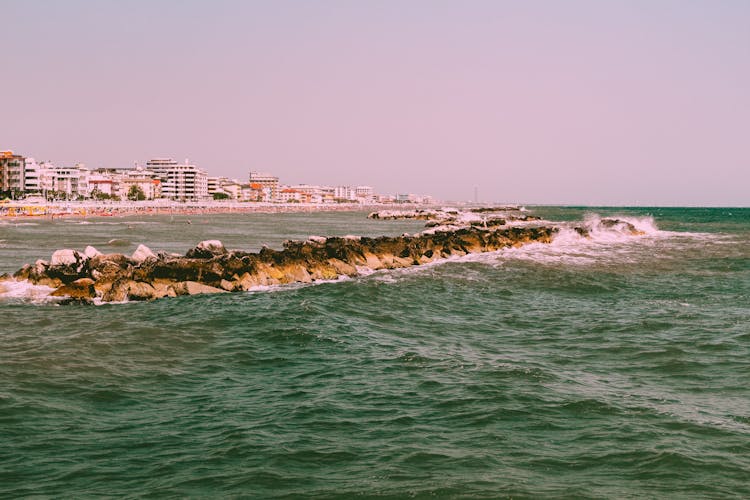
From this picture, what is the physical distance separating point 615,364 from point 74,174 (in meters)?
168

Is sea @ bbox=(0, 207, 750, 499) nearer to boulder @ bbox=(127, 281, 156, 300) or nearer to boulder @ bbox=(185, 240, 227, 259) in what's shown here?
boulder @ bbox=(127, 281, 156, 300)

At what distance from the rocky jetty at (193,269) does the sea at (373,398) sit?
1.44m

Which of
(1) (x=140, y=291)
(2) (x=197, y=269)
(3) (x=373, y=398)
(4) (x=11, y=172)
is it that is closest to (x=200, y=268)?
(2) (x=197, y=269)

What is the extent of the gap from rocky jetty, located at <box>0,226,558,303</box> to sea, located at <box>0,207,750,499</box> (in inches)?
56.5

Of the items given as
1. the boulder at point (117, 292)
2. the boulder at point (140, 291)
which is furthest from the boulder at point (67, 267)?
the boulder at point (140, 291)

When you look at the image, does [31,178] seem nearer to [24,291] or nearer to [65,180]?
[65,180]

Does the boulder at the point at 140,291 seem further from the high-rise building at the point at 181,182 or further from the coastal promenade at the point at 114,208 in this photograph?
the high-rise building at the point at 181,182

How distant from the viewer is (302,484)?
25.7 ft

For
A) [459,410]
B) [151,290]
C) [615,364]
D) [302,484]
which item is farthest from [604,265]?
[302,484]

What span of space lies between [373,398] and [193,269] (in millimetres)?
15336

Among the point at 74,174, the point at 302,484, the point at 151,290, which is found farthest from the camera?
the point at 74,174

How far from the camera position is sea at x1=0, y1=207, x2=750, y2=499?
315 inches

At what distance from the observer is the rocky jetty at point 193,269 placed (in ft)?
72.8

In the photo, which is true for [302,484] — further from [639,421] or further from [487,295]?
[487,295]
